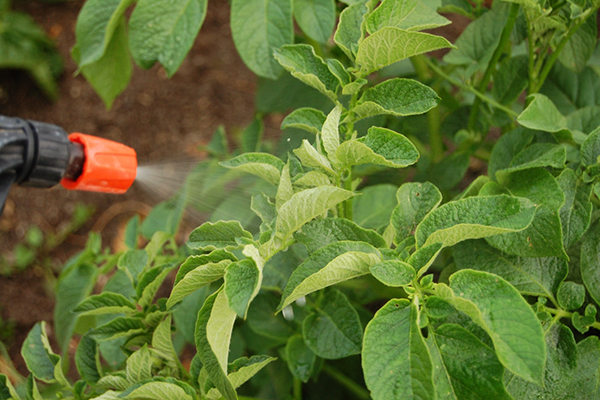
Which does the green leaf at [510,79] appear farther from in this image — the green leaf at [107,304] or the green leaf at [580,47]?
the green leaf at [107,304]

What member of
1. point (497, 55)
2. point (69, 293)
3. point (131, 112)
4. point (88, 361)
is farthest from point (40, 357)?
point (131, 112)

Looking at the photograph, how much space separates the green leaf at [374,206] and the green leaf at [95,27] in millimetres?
529

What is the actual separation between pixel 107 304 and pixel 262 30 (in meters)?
0.50

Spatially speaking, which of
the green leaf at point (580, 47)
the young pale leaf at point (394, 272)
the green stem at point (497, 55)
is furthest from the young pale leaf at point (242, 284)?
the green leaf at point (580, 47)

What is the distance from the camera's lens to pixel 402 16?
0.61 meters

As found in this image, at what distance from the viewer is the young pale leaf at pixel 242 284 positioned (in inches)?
18.8

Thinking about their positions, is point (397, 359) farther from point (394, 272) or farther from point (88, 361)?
point (88, 361)

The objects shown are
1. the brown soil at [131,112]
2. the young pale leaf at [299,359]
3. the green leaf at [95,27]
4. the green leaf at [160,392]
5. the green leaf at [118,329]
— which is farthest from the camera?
the brown soil at [131,112]

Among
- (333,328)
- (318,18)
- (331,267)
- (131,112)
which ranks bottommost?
(131,112)

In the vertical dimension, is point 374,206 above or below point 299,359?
above

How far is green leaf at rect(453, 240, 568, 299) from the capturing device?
66 cm

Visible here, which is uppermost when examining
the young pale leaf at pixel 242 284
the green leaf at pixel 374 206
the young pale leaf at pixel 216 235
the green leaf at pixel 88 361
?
the young pale leaf at pixel 242 284

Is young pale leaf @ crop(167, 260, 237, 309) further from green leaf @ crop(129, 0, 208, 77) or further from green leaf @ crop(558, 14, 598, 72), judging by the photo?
green leaf @ crop(558, 14, 598, 72)

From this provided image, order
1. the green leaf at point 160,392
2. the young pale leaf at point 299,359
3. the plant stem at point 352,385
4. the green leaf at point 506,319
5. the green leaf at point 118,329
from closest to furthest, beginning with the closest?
the green leaf at point 506,319 < the green leaf at point 160,392 < the green leaf at point 118,329 < the young pale leaf at point 299,359 < the plant stem at point 352,385
